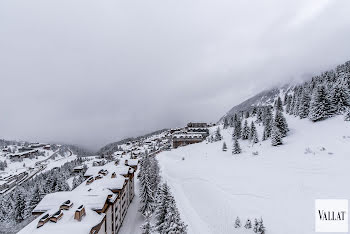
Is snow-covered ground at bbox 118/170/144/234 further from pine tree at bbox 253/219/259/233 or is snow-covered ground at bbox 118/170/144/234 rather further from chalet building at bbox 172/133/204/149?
chalet building at bbox 172/133/204/149

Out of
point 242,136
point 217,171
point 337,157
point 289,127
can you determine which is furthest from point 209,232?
point 242,136

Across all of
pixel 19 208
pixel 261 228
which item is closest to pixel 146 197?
pixel 261 228

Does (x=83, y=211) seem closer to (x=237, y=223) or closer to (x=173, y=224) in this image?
(x=173, y=224)

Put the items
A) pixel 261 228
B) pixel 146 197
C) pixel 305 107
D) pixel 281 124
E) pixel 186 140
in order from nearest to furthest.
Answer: pixel 261 228 < pixel 146 197 < pixel 281 124 < pixel 305 107 < pixel 186 140

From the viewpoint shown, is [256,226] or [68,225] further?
[256,226]

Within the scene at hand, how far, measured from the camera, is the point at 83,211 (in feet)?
61.1

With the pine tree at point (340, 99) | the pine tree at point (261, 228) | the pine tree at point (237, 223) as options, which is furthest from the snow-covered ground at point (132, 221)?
the pine tree at point (340, 99)

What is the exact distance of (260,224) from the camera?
18062 millimetres

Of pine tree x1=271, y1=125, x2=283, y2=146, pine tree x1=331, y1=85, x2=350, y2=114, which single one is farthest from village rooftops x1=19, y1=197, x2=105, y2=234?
pine tree x1=331, y1=85, x2=350, y2=114

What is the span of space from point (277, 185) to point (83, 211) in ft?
84.2

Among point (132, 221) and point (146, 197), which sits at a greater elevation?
point (146, 197)

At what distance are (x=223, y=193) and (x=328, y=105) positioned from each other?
3395 cm

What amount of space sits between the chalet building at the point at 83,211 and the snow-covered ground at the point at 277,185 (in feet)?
→ 35.8

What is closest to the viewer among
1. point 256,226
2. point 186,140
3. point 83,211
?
point 256,226
